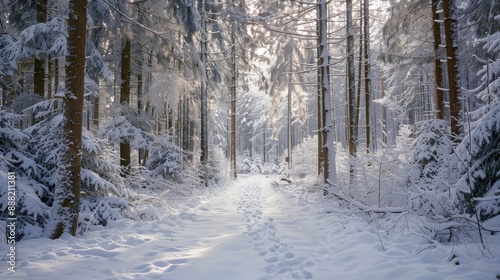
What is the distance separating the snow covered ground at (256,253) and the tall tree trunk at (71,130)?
1.47 feet

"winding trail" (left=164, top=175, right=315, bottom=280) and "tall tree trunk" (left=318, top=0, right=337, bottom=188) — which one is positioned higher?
"tall tree trunk" (left=318, top=0, right=337, bottom=188)

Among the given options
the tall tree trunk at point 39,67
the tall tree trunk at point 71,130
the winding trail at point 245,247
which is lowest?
the winding trail at point 245,247

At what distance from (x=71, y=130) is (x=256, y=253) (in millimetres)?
4077

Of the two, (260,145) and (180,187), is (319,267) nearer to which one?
(180,187)

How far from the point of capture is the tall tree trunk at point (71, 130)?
15.6 ft

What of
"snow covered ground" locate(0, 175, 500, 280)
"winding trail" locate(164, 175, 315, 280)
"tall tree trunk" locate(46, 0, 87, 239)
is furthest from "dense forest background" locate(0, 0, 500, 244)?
"winding trail" locate(164, 175, 315, 280)

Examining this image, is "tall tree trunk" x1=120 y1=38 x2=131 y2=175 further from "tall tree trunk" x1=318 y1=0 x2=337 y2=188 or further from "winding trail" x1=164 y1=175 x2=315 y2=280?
"tall tree trunk" x1=318 y1=0 x2=337 y2=188

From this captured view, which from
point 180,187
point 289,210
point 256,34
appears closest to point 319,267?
point 289,210

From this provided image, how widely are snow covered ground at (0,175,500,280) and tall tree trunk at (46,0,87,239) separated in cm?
45

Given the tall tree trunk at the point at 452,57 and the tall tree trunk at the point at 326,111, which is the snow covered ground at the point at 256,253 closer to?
the tall tree trunk at the point at 326,111

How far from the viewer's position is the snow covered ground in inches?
121

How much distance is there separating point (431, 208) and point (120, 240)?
Result: 5.57 metres

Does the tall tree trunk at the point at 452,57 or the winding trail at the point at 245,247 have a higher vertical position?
the tall tree trunk at the point at 452,57

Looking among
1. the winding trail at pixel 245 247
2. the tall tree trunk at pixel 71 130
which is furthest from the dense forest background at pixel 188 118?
the winding trail at pixel 245 247
